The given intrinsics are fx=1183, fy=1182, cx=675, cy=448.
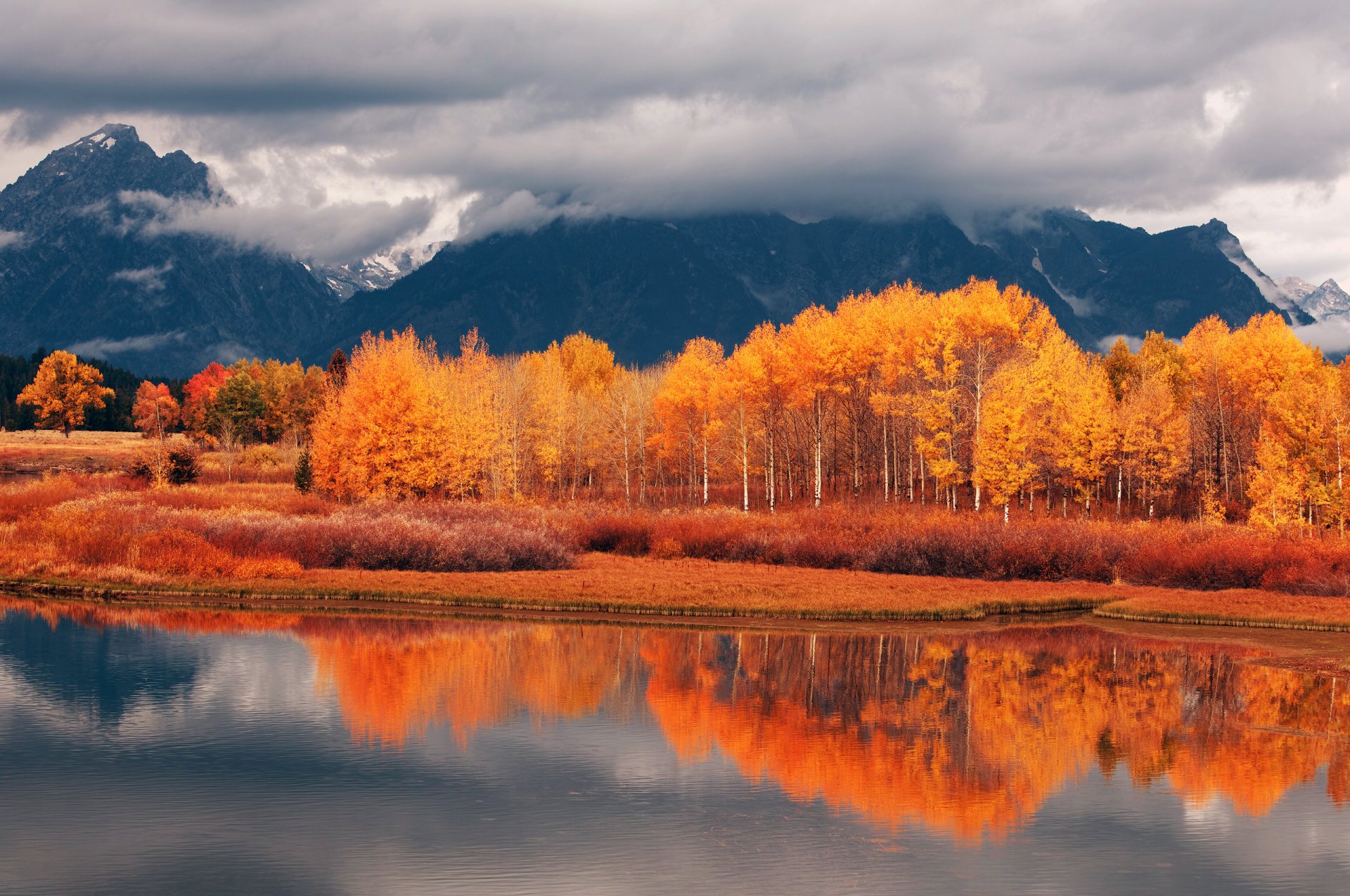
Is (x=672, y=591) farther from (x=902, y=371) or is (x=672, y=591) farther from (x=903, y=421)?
(x=903, y=421)

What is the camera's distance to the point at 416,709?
24.8 m

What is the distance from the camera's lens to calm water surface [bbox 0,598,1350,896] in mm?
15898

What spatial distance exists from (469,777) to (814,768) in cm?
602

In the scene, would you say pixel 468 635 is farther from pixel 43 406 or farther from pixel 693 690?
pixel 43 406

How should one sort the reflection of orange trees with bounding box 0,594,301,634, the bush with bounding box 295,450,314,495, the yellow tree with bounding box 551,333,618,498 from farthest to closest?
the yellow tree with bounding box 551,333,618,498 < the bush with bounding box 295,450,314,495 < the reflection of orange trees with bounding box 0,594,301,634

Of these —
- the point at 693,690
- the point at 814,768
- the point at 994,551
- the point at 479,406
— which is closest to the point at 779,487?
the point at 479,406

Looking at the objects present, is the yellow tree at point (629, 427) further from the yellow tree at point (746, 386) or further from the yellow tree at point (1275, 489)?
the yellow tree at point (1275, 489)

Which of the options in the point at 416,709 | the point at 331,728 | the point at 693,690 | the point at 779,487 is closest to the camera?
the point at 331,728

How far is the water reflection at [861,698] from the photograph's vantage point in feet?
68.6

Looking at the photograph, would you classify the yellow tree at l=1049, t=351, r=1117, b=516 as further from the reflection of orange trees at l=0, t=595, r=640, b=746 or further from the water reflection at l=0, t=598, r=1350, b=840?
the reflection of orange trees at l=0, t=595, r=640, b=746

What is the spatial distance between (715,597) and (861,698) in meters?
13.9

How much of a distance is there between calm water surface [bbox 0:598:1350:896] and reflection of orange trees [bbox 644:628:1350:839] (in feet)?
0.35

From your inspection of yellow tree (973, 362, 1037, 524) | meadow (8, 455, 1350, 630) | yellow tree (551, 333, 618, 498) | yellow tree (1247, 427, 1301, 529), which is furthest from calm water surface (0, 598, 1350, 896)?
yellow tree (551, 333, 618, 498)

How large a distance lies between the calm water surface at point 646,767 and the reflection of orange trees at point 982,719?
106 mm
